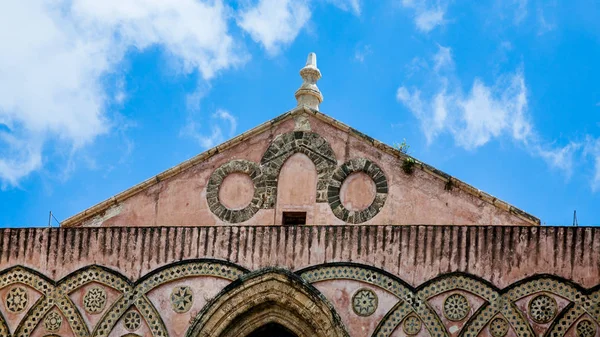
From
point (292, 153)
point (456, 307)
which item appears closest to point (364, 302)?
point (456, 307)

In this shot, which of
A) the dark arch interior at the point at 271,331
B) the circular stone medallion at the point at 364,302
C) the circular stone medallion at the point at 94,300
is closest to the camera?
the circular stone medallion at the point at 364,302

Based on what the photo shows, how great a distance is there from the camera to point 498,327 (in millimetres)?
17812

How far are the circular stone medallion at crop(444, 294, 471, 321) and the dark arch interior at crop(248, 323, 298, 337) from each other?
85.7 inches

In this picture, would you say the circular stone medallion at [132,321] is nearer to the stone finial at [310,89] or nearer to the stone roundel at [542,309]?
the stone finial at [310,89]

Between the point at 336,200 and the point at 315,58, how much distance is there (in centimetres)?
275

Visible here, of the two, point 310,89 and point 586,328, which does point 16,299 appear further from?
point 586,328

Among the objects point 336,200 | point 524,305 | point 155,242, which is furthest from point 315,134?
point 524,305

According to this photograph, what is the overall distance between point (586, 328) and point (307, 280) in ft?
12.2

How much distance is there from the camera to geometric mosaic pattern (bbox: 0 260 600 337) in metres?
17.7

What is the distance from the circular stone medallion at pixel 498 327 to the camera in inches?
700


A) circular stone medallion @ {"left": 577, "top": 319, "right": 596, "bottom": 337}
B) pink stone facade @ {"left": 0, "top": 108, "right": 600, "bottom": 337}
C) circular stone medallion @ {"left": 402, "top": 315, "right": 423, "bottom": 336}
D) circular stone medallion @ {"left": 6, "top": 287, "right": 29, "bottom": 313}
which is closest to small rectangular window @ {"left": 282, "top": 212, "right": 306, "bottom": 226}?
pink stone facade @ {"left": 0, "top": 108, "right": 600, "bottom": 337}

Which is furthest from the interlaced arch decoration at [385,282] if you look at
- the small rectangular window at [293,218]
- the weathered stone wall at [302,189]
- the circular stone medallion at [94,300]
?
the circular stone medallion at [94,300]

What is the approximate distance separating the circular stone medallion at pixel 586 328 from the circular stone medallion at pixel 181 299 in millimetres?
5188

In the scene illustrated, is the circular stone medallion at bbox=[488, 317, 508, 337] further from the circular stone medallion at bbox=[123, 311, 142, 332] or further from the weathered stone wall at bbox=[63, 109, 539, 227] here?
the circular stone medallion at bbox=[123, 311, 142, 332]
